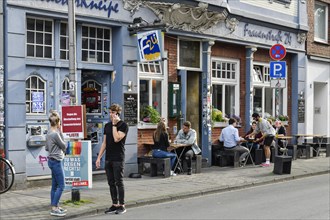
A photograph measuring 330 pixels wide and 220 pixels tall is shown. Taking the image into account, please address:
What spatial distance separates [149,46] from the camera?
14.4m

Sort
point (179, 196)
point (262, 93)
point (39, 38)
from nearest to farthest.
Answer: point (179, 196)
point (39, 38)
point (262, 93)

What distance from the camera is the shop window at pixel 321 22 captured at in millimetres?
23562

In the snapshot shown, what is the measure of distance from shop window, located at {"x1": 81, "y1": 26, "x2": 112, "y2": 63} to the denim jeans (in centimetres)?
465

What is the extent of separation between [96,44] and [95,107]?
1654 millimetres

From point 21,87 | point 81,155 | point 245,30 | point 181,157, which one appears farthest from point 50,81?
point 245,30

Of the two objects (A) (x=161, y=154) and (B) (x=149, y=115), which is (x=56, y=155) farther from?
(B) (x=149, y=115)

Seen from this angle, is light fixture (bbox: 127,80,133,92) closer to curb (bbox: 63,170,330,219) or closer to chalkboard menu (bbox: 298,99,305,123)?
curb (bbox: 63,170,330,219)

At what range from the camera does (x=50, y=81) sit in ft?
43.4

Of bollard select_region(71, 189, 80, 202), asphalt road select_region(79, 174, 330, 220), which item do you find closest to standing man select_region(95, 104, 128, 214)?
Result: asphalt road select_region(79, 174, 330, 220)

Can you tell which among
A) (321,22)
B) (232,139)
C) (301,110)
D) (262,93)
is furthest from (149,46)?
(321,22)

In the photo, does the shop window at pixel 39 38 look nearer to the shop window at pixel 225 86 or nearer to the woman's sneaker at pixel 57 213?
the woman's sneaker at pixel 57 213

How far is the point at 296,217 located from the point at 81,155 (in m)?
4.03

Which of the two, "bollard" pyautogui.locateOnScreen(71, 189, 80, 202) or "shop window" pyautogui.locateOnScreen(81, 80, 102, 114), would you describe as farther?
"shop window" pyautogui.locateOnScreen(81, 80, 102, 114)

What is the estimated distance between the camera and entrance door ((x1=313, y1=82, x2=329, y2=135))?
2445cm
